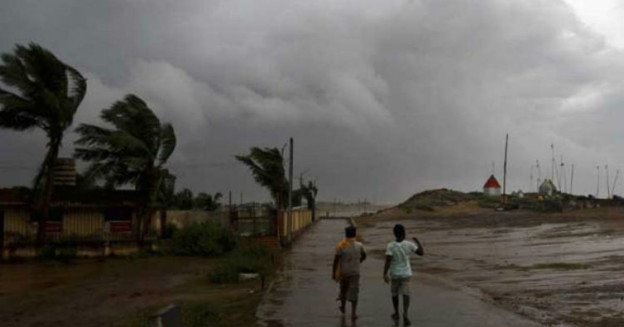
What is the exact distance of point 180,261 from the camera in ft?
95.3

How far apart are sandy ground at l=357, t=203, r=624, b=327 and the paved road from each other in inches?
22.8

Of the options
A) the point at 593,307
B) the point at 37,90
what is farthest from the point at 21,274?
the point at 593,307

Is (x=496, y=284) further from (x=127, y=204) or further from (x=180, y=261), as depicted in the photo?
(x=127, y=204)

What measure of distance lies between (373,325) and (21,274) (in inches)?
746

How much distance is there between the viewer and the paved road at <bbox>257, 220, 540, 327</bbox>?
10.6 metres

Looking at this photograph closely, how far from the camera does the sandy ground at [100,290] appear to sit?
14562 millimetres

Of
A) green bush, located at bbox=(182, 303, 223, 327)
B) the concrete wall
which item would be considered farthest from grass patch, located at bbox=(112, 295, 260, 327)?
the concrete wall

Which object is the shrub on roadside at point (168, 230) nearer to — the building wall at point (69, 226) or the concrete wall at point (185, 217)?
the concrete wall at point (185, 217)

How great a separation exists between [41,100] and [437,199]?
64.9 m

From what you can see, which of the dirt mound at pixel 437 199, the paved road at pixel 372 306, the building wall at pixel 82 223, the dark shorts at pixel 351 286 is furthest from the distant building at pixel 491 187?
the dark shorts at pixel 351 286

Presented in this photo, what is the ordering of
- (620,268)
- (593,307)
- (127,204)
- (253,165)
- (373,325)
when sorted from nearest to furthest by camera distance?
1. (373,325)
2. (593,307)
3. (620,268)
4. (127,204)
5. (253,165)

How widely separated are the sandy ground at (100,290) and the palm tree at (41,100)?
136 inches

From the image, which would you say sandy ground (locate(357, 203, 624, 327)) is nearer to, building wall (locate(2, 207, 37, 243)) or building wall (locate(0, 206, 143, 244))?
building wall (locate(0, 206, 143, 244))

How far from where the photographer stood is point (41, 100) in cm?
2972
